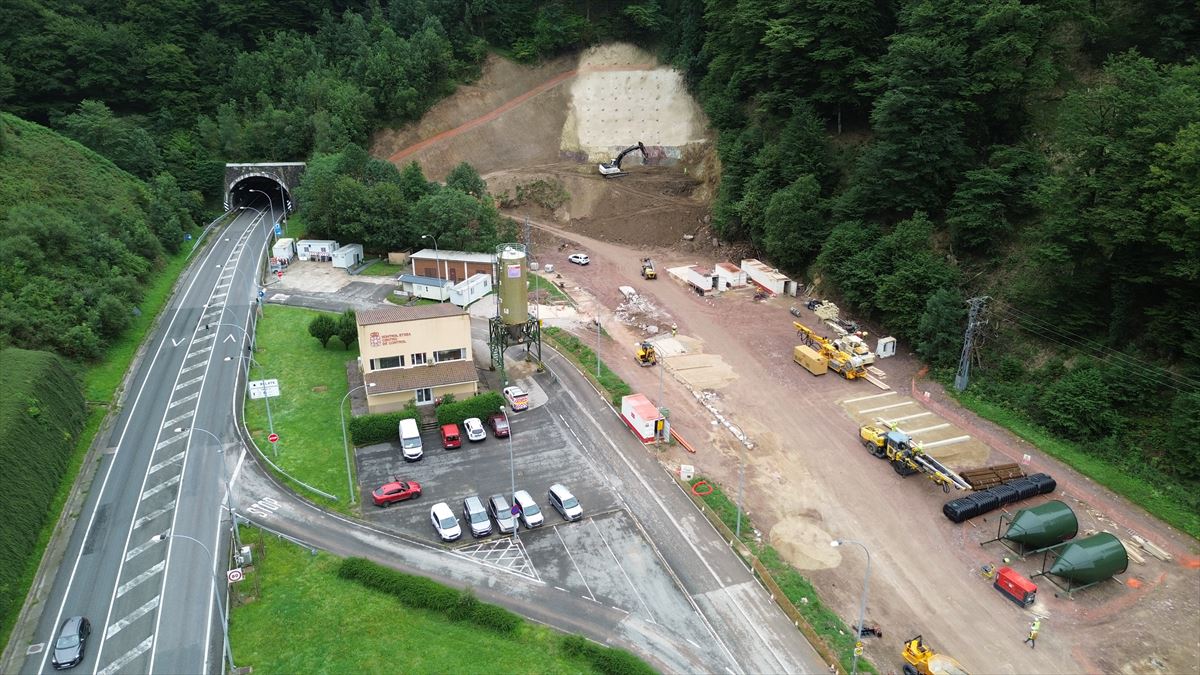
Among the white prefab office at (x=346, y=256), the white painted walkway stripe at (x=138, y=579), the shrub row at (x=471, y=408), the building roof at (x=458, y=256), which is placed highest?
the building roof at (x=458, y=256)


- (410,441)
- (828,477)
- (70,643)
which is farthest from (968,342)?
(70,643)

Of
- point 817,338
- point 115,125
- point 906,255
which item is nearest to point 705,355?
point 817,338

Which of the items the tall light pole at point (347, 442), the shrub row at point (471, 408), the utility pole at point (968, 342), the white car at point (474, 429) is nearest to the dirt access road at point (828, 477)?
the utility pole at point (968, 342)

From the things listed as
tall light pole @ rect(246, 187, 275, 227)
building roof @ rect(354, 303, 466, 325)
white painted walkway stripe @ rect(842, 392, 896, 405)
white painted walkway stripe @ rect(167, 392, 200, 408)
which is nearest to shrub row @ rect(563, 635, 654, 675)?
building roof @ rect(354, 303, 466, 325)

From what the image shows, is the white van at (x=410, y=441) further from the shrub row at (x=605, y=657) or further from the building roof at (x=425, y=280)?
the building roof at (x=425, y=280)

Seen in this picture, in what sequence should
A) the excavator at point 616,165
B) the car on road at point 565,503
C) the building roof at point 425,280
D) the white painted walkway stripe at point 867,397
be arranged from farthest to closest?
the excavator at point 616,165, the building roof at point 425,280, the white painted walkway stripe at point 867,397, the car on road at point 565,503
